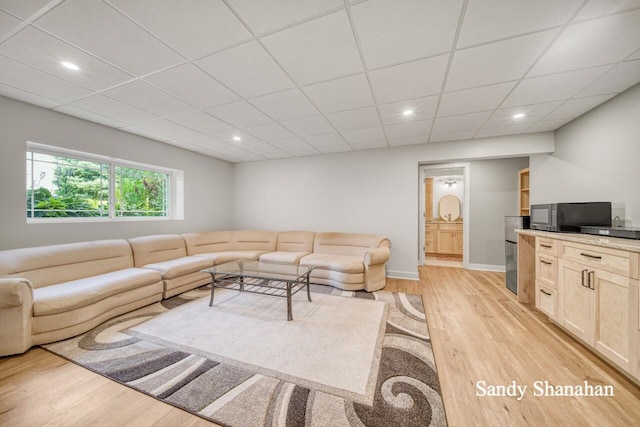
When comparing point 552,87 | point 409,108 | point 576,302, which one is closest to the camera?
point 576,302

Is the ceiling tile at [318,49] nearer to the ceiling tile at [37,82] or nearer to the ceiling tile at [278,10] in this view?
the ceiling tile at [278,10]

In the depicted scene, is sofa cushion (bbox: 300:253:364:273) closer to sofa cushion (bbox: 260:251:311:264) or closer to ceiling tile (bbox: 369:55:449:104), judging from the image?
sofa cushion (bbox: 260:251:311:264)

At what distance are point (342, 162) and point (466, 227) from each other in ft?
10.0

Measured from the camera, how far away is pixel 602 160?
8.32ft

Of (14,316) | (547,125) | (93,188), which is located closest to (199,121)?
(93,188)

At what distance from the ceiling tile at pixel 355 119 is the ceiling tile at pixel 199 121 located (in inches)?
60.1

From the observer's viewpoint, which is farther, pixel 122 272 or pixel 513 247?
pixel 513 247

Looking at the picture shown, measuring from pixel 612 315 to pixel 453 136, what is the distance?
2830mm

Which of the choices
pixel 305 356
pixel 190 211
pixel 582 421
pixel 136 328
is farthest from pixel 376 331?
pixel 190 211

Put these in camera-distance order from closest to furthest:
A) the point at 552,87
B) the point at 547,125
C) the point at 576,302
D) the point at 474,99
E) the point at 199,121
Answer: the point at 576,302 < the point at 552,87 < the point at 474,99 < the point at 199,121 < the point at 547,125

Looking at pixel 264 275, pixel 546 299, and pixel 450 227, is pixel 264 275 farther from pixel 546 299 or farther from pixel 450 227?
pixel 450 227

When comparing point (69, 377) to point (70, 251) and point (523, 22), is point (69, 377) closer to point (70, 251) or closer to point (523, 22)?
point (70, 251)

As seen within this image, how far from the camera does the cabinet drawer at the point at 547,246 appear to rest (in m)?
2.33

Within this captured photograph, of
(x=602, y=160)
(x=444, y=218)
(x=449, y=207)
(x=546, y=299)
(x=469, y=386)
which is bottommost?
(x=469, y=386)
